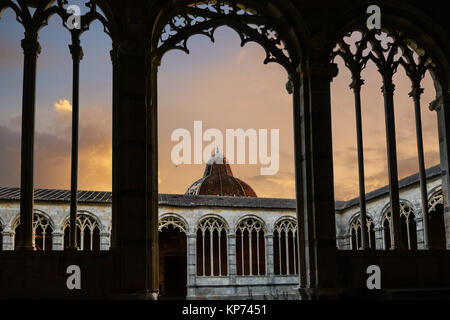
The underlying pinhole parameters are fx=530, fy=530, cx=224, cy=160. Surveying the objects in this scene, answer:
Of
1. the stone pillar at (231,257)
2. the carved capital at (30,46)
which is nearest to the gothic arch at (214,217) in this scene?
the stone pillar at (231,257)

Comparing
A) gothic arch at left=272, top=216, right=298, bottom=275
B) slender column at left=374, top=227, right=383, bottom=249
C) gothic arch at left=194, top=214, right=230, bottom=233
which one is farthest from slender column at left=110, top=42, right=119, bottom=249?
gothic arch at left=272, top=216, right=298, bottom=275

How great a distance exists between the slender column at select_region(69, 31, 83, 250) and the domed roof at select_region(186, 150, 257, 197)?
2757 cm

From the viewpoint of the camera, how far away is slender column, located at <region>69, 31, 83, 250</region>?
6617 mm

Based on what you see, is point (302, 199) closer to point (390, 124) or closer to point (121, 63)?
point (390, 124)

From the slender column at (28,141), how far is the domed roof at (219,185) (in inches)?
1092

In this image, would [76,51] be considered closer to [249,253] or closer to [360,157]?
[360,157]

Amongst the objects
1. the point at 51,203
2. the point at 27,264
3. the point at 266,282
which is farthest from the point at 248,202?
the point at 27,264

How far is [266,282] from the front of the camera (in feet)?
82.4

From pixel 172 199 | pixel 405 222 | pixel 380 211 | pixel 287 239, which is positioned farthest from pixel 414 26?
pixel 287 239

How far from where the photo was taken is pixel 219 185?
1385 inches

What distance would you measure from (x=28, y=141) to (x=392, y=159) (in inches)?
200

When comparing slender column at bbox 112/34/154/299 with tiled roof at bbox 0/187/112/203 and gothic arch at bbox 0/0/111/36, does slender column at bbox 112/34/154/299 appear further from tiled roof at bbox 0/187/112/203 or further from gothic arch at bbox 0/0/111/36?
tiled roof at bbox 0/187/112/203

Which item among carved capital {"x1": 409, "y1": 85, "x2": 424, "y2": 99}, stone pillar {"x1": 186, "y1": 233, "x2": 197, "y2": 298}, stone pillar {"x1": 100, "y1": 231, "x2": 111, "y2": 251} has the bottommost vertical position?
stone pillar {"x1": 186, "y1": 233, "x2": 197, "y2": 298}

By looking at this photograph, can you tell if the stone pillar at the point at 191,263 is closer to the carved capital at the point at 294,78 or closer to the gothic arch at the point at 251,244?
the gothic arch at the point at 251,244
